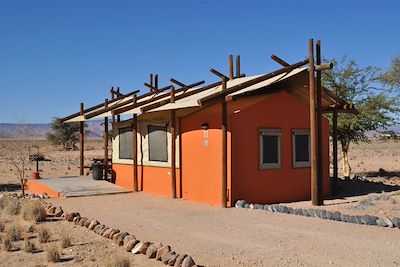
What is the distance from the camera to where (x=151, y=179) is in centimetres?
1597

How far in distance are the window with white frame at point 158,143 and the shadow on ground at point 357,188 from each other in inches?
222

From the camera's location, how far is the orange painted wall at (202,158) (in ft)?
42.0

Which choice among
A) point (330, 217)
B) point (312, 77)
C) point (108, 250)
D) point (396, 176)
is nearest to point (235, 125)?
point (312, 77)

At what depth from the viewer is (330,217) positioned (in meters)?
10.2

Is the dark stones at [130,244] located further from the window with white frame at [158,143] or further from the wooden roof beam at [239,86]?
the window with white frame at [158,143]

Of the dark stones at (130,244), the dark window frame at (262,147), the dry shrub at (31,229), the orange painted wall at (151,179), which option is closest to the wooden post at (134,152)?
the orange painted wall at (151,179)

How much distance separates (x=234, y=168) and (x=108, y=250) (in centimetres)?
532

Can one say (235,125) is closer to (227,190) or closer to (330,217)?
(227,190)

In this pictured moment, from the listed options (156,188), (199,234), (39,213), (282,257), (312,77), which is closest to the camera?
(282,257)

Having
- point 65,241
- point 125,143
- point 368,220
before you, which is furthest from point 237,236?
point 125,143

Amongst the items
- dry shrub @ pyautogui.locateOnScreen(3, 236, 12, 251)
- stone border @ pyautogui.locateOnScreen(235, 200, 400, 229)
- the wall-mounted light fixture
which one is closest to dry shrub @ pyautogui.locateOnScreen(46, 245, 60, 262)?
dry shrub @ pyautogui.locateOnScreen(3, 236, 12, 251)

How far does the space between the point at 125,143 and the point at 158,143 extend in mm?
2585

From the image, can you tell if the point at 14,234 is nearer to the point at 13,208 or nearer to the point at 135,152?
the point at 13,208

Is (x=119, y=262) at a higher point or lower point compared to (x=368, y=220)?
lower
